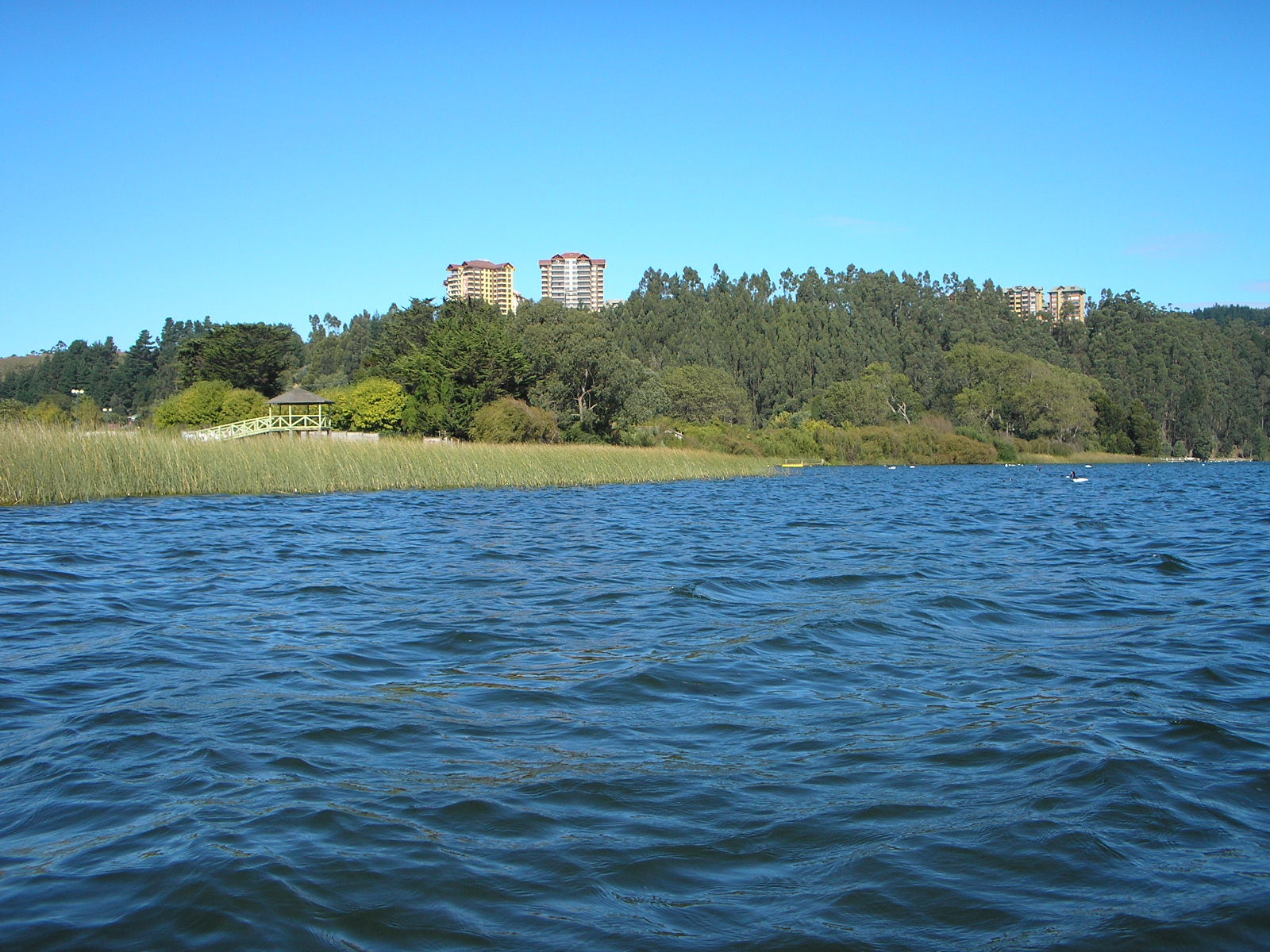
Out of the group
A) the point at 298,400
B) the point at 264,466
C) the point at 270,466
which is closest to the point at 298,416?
the point at 298,400

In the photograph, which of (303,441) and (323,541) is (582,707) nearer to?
(323,541)

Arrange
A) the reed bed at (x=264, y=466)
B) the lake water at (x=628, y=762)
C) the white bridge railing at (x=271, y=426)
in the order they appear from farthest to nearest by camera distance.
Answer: the white bridge railing at (x=271, y=426)
the reed bed at (x=264, y=466)
the lake water at (x=628, y=762)

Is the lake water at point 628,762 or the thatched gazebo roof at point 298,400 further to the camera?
the thatched gazebo roof at point 298,400

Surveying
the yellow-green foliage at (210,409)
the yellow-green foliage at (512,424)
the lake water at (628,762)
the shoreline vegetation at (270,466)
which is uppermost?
the yellow-green foliage at (210,409)

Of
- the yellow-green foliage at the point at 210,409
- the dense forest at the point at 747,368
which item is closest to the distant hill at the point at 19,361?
the dense forest at the point at 747,368

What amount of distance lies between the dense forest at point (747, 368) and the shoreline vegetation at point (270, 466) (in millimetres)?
7776

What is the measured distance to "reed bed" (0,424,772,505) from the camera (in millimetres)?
19438

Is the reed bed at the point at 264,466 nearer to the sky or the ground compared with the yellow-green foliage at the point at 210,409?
nearer to the ground

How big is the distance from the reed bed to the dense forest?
7.77 meters

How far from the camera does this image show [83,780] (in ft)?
15.0

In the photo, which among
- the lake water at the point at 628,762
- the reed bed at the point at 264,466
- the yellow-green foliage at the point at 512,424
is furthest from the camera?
the yellow-green foliage at the point at 512,424

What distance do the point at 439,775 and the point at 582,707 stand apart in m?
1.34

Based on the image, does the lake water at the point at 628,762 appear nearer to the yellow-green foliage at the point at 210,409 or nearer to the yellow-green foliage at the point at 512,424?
the yellow-green foliage at the point at 512,424

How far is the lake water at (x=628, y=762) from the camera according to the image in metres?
3.46
